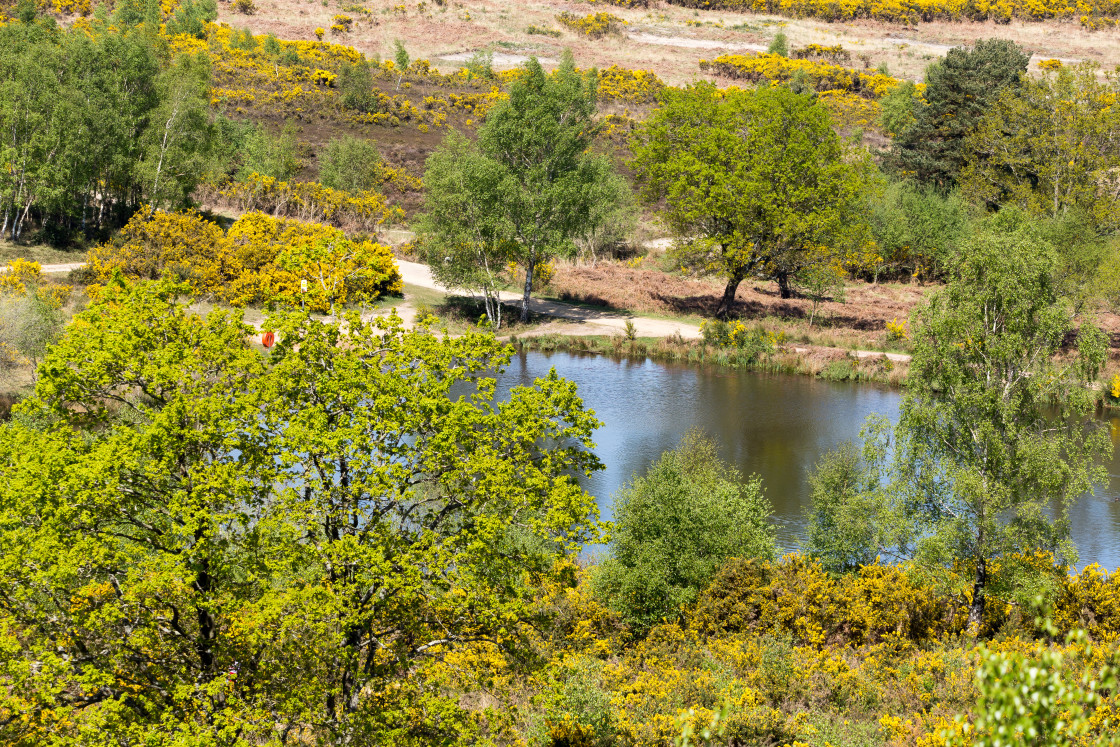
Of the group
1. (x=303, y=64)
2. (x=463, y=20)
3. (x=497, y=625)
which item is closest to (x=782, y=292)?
(x=497, y=625)

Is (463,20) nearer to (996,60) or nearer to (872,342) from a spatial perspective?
(996,60)

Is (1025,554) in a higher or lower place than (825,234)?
lower

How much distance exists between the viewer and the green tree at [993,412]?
1739 cm

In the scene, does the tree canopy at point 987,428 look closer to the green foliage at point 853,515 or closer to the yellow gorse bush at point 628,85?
the green foliage at point 853,515

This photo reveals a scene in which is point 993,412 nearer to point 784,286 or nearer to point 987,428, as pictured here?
point 987,428

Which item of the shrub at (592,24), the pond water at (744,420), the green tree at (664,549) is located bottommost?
the pond water at (744,420)

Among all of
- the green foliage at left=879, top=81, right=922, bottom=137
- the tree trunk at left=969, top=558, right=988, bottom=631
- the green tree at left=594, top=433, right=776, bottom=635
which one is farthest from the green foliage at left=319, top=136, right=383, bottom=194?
the tree trunk at left=969, top=558, right=988, bottom=631

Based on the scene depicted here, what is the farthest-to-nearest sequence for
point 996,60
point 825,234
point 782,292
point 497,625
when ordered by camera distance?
point 996,60 < point 782,292 < point 825,234 < point 497,625

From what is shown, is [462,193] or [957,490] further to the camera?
[462,193]

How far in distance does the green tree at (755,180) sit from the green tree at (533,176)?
488 cm

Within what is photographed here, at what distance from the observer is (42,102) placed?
42094 millimetres

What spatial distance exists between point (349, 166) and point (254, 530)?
54.9 m

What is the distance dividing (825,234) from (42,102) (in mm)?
36610

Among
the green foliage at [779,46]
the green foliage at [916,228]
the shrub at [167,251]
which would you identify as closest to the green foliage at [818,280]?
the green foliage at [916,228]
